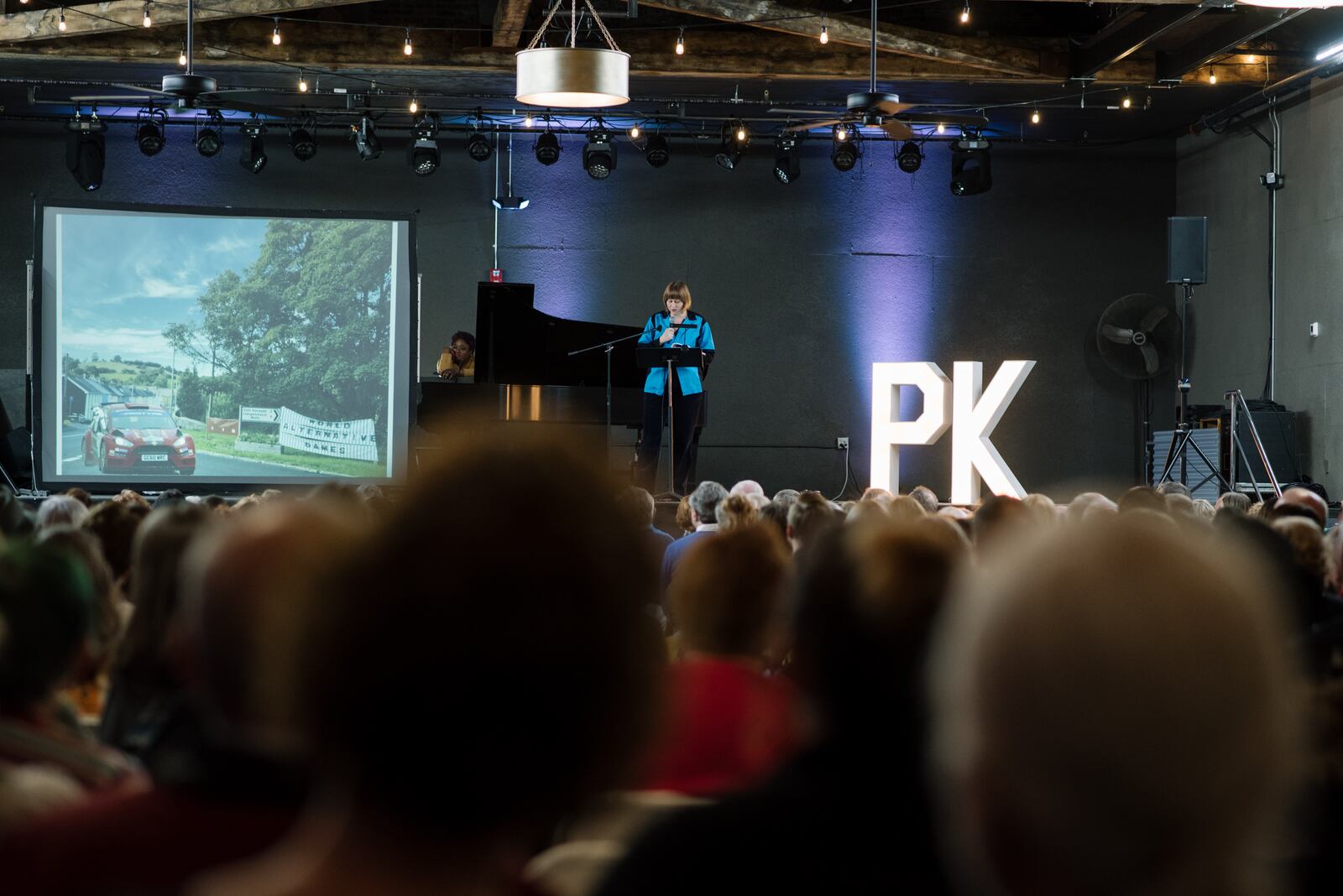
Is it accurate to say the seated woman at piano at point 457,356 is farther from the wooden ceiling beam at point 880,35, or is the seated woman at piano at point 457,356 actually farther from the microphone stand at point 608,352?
the wooden ceiling beam at point 880,35

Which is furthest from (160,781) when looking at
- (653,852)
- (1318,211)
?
(1318,211)

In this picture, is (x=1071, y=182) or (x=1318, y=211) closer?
(x=1318, y=211)

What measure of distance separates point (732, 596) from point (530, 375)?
715 centimetres

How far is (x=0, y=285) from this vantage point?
39.6 feet

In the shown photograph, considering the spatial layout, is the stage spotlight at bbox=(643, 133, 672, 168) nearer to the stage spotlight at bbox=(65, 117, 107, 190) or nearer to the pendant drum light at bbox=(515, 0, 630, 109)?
the stage spotlight at bbox=(65, 117, 107, 190)

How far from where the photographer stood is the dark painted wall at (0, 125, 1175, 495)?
1242 centimetres

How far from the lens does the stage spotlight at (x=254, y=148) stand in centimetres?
1129

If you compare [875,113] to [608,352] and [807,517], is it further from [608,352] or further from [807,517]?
[807,517]

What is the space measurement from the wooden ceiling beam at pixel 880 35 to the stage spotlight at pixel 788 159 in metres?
1.37

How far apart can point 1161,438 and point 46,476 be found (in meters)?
8.27

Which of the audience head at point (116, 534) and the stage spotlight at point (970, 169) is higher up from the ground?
the stage spotlight at point (970, 169)

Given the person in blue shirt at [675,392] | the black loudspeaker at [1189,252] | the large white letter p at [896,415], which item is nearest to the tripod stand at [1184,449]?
the black loudspeaker at [1189,252]

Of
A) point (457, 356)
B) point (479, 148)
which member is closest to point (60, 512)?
point (457, 356)

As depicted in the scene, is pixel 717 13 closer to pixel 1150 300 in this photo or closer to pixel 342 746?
pixel 1150 300
